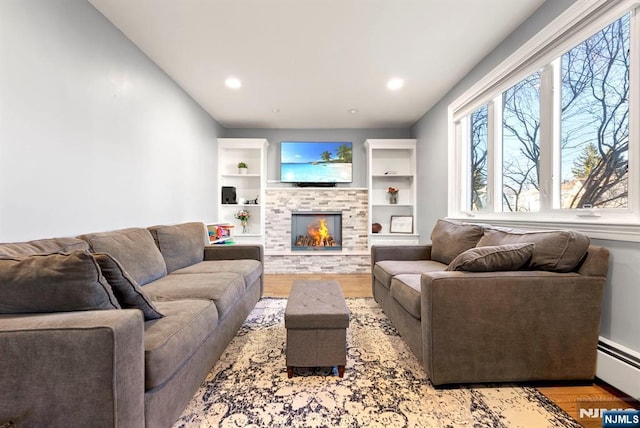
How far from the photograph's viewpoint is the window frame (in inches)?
61.1

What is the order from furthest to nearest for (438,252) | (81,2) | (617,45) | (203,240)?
1. (203,240)
2. (438,252)
3. (81,2)
4. (617,45)

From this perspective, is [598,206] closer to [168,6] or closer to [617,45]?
[617,45]

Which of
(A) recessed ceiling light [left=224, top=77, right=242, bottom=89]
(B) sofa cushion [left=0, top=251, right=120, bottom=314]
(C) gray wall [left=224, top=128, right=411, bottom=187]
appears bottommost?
(B) sofa cushion [left=0, top=251, right=120, bottom=314]

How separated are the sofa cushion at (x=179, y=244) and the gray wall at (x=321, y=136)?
7.21 ft

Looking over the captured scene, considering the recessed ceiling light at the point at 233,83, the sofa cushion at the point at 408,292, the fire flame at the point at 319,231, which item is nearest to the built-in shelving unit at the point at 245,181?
the fire flame at the point at 319,231

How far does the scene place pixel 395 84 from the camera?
10.6 ft

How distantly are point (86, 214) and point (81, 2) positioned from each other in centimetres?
147

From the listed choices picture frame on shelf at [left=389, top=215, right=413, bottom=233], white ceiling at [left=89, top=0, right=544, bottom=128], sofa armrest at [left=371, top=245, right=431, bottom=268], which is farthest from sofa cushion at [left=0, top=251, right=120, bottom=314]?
picture frame on shelf at [left=389, top=215, right=413, bottom=233]

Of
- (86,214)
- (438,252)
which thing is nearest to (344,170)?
(438,252)

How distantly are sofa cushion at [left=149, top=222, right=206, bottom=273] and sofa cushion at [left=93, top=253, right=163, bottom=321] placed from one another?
1.33m

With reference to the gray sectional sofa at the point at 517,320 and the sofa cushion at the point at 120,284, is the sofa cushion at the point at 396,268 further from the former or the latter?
the sofa cushion at the point at 120,284

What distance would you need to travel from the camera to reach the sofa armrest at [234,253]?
3.08 metres

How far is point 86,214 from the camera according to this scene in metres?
1.98

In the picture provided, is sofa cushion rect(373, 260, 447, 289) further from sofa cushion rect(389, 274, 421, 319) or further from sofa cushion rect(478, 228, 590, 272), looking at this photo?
sofa cushion rect(478, 228, 590, 272)
